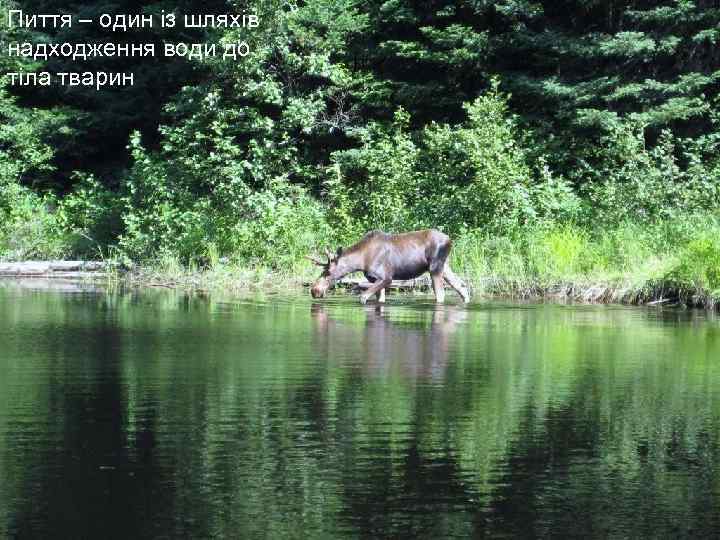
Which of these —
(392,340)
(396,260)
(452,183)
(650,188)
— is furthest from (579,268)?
(392,340)

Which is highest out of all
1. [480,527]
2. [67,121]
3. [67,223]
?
[67,121]

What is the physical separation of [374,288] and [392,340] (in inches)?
Result: 235

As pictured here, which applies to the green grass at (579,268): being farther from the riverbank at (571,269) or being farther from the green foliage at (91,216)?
the green foliage at (91,216)

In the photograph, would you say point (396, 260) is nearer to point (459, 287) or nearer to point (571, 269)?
point (459, 287)

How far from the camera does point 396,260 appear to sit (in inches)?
882

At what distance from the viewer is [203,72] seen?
36.2 meters

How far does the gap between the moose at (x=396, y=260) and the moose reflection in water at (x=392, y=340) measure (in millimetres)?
2061

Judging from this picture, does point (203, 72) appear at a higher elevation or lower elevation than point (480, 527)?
higher

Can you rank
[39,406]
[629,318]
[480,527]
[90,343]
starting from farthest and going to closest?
[629,318], [90,343], [39,406], [480,527]

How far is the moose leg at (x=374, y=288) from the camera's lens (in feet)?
71.2

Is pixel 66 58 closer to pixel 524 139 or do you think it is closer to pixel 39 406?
pixel 524 139

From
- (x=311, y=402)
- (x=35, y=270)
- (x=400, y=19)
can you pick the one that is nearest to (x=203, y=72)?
(x=400, y=19)

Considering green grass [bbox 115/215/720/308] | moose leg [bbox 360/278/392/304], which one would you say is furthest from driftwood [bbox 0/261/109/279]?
moose leg [bbox 360/278/392/304]

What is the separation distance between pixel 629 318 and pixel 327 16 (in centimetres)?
1713
